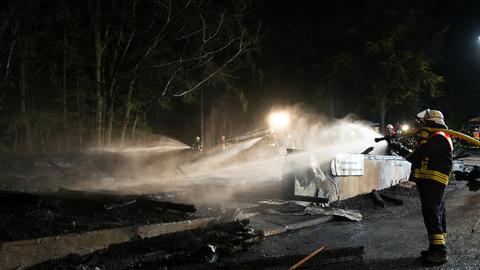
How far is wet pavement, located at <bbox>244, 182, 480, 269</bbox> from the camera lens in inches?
207

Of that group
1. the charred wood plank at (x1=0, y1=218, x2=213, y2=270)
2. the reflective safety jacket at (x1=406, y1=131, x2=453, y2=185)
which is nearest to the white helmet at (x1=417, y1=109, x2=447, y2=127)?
the reflective safety jacket at (x1=406, y1=131, x2=453, y2=185)

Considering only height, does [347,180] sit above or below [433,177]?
below

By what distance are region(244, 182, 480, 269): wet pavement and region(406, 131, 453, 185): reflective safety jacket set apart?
41.3 inches

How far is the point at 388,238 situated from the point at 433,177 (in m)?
1.58

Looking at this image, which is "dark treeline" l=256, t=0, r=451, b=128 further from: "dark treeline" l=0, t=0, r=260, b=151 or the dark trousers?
the dark trousers

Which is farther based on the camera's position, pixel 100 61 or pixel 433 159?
pixel 100 61

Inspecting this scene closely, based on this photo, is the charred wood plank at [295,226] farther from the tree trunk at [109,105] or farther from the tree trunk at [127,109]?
the tree trunk at [127,109]

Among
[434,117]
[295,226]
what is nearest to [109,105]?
[295,226]

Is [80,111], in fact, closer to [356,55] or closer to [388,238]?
[388,238]

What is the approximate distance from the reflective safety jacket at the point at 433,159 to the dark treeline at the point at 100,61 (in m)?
13.1

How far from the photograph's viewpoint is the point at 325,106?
30.7 meters

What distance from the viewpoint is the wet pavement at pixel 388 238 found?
17.2ft

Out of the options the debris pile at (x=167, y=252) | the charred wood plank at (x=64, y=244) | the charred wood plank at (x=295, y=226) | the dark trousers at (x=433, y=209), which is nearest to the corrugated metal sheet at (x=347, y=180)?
the charred wood plank at (x=295, y=226)

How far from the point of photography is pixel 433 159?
17.6 feet
